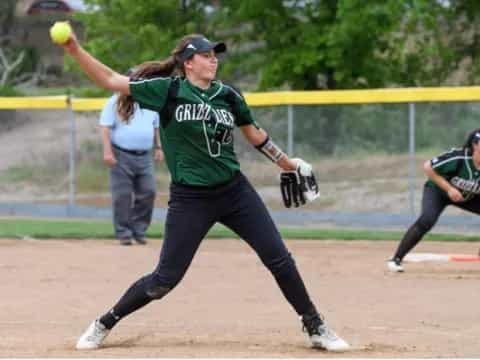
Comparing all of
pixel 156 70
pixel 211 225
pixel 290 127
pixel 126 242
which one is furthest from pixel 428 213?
pixel 290 127

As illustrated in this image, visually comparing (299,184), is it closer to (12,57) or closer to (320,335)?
(320,335)

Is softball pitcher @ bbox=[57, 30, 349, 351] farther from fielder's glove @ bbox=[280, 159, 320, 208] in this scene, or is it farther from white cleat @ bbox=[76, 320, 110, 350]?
fielder's glove @ bbox=[280, 159, 320, 208]

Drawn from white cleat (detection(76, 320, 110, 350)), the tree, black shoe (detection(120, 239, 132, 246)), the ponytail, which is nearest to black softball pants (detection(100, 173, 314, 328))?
white cleat (detection(76, 320, 110, 350))

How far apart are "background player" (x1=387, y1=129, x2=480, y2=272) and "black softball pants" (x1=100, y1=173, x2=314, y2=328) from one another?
4.28 m

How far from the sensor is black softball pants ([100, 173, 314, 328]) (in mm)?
7223

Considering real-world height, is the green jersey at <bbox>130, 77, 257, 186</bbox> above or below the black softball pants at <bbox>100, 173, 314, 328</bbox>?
Result: above

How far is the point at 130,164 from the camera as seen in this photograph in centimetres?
1363

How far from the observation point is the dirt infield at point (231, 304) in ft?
24.6

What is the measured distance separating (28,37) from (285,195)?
35159 millimetres

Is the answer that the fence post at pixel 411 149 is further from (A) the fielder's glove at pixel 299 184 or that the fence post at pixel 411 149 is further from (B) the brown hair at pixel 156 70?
(B) the brown hair at pixel 156 70

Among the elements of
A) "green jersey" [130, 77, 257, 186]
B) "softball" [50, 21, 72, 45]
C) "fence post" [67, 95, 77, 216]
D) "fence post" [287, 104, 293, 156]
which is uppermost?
"softball" [50, 21, 72, 45]

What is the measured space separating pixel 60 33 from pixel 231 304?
147 inches

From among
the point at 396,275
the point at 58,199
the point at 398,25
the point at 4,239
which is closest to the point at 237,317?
the point at 396,275

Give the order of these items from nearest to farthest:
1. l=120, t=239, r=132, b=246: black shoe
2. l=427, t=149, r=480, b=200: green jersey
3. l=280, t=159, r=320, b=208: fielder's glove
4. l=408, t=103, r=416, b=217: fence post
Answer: l=280, t=159, r=320, b=208: fielder's glove
l=427, t=149, r=480, b=200: green jersey
l=120, t=239, r=132, b=246: black shoe
l=408, t=103, r=416, b=217: fence post
